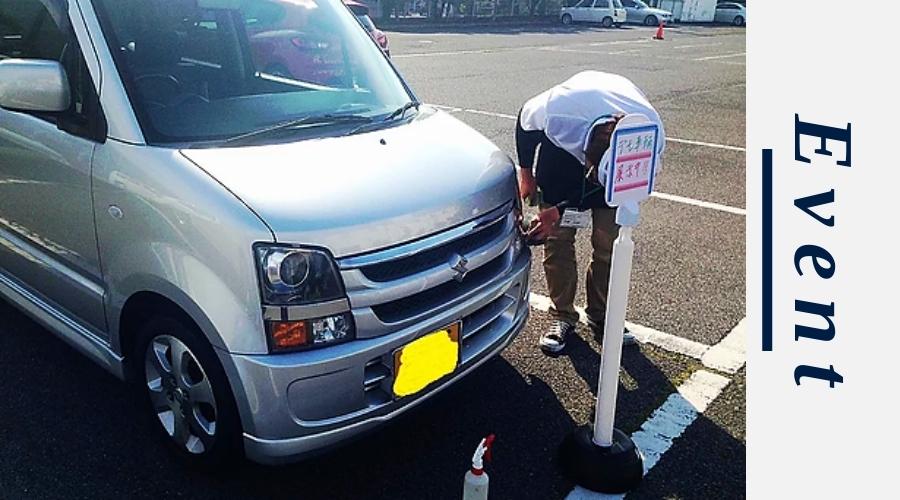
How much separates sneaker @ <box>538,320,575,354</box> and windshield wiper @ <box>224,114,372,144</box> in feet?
4.67

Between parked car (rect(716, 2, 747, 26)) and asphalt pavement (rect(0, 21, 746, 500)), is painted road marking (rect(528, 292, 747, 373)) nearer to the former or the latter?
asphalt pavement (rect(0, 21, 746, 500))

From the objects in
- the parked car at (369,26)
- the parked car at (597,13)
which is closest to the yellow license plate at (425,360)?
the parked car at (369,26)

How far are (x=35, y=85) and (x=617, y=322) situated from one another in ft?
7.25

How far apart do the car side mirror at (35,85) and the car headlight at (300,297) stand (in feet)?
3.59

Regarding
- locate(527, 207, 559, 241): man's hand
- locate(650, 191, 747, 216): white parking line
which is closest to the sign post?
locate(527, 207, 559, 241): man's hand

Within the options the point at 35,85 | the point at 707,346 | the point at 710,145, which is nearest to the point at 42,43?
the point at 35,85

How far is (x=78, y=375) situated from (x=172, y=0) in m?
1.68

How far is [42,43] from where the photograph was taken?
9.79ft

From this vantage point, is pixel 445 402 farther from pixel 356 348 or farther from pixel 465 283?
pixel 356 348

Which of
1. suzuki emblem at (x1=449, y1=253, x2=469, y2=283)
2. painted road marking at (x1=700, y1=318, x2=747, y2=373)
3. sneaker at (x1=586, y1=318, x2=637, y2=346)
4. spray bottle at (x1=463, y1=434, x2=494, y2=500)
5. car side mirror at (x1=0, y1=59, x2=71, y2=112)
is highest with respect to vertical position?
car side mirror at (x1=0, y1=59, x2=71, y2=112)

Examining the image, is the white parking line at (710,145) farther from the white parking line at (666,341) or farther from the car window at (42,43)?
the car window at (42,43)
